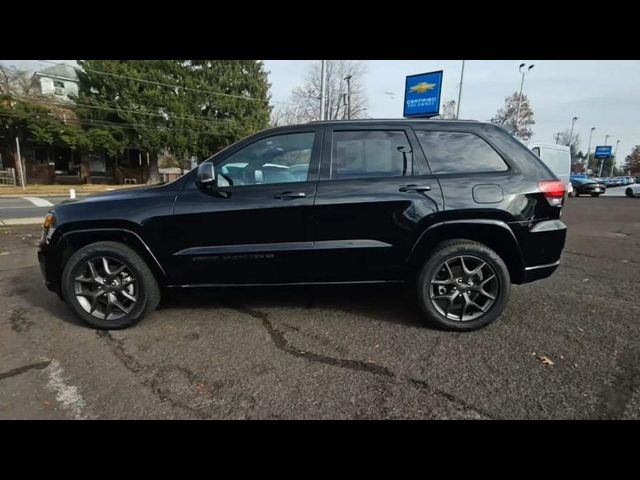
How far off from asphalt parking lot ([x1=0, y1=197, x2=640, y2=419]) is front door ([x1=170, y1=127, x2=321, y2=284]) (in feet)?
0.84

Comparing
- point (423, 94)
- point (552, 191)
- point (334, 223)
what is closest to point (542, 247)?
point (552, 191)

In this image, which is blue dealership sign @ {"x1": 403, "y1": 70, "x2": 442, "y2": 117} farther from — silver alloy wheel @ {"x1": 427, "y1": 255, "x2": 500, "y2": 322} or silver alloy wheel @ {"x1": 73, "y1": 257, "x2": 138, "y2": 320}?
silver alloy wheel @ {"x1": 73, "y1": 257, "x2": 138, "y2": 320}

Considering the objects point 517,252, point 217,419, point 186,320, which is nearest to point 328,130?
point 517,252

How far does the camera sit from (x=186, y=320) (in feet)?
11.3

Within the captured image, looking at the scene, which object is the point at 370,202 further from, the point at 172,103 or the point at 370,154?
the point at 172,103

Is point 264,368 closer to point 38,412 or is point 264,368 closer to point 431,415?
point 431,415

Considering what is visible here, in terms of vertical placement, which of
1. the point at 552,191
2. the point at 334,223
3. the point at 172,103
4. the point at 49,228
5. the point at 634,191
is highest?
the point at 172,103

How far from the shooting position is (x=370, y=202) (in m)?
3.11

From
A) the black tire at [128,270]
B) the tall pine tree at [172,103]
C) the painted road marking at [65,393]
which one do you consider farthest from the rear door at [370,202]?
the tall pine tree at [172,103]

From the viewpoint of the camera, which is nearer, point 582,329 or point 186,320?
point 582,329

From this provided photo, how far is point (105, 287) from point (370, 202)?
2499mm
